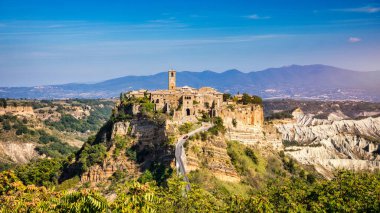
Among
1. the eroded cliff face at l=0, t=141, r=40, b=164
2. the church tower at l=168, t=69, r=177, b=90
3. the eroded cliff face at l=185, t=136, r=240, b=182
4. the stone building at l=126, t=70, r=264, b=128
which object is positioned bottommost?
the eroded cliff face at l=0, t=141, r=40, b=164

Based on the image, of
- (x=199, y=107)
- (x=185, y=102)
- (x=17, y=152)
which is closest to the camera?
(x=185, y=102)

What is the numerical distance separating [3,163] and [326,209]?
80.2 metres

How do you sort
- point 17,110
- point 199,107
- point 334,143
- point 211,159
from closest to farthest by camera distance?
point 211,159 < point 199,107 < point 334,143 < point 17,110

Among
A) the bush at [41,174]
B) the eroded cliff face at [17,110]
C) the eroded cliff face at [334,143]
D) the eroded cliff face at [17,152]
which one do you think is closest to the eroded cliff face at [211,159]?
the bush at [41,174]

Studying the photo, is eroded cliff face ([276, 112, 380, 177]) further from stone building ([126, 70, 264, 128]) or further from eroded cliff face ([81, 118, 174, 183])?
eroded cliff face ([81, 118, 174, 183])

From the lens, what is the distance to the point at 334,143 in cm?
10644

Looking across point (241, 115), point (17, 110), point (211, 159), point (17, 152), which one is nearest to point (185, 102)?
point (241, 115)

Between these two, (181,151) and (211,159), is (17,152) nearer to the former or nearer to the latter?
(211,159)

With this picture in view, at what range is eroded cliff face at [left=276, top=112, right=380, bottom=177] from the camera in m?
93.4

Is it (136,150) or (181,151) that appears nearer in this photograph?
(181,151)

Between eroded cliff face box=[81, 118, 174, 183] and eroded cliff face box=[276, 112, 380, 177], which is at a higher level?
eroded cliff face box=[81, 118, 174, 183]

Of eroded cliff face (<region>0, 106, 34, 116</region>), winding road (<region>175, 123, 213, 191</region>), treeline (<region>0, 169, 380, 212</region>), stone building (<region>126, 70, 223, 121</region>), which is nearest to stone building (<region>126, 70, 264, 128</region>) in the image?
stone building (<region>126, 70, 223, 121</region>)

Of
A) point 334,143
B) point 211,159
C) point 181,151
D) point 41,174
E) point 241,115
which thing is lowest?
point 334,143

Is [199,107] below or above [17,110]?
above
